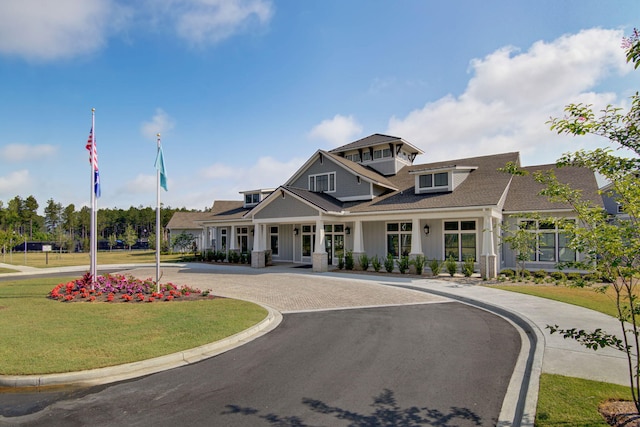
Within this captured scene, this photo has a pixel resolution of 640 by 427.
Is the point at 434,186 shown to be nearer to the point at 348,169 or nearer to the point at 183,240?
the point at 348,169

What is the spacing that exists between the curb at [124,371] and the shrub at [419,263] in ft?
44.2

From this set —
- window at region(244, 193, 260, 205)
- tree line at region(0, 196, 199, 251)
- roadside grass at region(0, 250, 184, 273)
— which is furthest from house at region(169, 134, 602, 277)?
tree line at region(0, 196, 199, 251)

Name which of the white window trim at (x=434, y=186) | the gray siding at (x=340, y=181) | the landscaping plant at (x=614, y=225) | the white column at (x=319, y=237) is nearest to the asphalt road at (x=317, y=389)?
the landscaping plant at (x=614, y=225)

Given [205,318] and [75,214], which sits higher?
[75,214]

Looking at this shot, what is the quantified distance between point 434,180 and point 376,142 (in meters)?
7.37

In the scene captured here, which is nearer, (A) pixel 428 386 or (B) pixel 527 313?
(A) pixel 428 386

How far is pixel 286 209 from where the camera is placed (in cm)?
2359

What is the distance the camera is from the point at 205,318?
9883mm

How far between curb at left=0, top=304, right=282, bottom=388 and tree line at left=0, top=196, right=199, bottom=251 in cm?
5415

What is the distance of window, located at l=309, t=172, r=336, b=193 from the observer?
26.7 metres

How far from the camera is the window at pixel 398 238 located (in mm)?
22453

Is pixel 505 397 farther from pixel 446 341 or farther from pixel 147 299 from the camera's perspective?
pixel 147 299

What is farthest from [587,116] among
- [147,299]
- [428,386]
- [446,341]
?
[147,299]

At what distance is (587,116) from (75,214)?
99.7 metres
